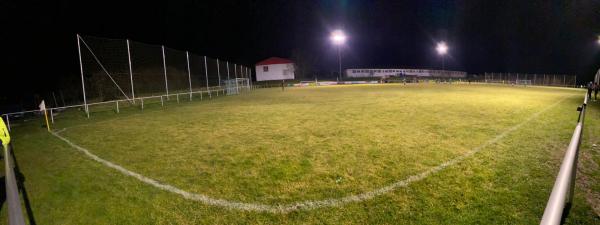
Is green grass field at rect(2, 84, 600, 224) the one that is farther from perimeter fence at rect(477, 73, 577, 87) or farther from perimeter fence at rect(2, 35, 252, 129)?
perimeter fence at rect(477, 73, 577, 87)

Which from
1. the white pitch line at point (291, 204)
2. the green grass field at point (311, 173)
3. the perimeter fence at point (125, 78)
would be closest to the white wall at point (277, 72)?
the perimeter fence at point (125, 78)

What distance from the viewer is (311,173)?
16.4 feet

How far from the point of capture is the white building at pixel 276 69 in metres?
57.3

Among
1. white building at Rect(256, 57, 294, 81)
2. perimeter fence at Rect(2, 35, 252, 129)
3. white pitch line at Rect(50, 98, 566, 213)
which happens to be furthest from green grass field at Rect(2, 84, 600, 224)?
white building at Rect(256, 57, 294, 81)

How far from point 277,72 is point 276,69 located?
586 millimetres

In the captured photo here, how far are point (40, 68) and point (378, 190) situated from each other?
3715cm

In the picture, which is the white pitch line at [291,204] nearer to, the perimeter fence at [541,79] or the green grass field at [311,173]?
the green grass field at [311,173]

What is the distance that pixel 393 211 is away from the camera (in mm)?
3621

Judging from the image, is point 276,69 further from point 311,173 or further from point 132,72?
point 311,173

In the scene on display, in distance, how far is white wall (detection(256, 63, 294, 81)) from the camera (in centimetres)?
5743

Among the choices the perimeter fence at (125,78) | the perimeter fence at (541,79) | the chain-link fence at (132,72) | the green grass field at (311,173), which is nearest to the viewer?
the green grass field at (311,173)

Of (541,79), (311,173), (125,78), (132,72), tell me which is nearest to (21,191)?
(311,173)

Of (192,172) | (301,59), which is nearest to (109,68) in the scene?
(192,172)

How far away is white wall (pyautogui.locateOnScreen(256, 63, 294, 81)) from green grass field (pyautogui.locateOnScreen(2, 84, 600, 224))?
4854 centimetres
